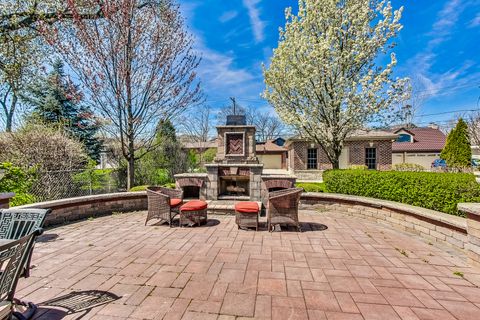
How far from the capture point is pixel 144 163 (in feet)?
34.3

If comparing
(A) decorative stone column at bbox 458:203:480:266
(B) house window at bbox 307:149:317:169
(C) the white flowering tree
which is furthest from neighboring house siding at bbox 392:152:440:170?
(A) decorative stone column at bbox 458:203:480:266

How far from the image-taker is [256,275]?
9.50 feet

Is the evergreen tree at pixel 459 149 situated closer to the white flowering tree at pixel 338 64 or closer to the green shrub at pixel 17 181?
the white flowering tree at pixel 338 64

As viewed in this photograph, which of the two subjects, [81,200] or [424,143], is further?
[424,143]

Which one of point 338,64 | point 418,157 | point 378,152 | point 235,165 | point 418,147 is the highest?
point 338,64

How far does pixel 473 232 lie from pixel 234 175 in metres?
5.50

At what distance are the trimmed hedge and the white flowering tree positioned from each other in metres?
2.96

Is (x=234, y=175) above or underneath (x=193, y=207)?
above

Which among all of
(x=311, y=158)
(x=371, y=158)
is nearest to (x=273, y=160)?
(x=311, y=158)

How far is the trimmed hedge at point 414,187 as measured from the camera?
3930 millimetres

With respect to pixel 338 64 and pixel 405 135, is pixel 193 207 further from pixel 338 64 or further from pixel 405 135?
pixel 405 135

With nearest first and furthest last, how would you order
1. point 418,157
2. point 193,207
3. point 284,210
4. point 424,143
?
point 284,210
point 193,207
point 418,157
point 424,143

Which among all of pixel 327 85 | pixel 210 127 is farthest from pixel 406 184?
pixel 210 127

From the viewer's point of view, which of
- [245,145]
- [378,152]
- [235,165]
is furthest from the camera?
[378,152]
